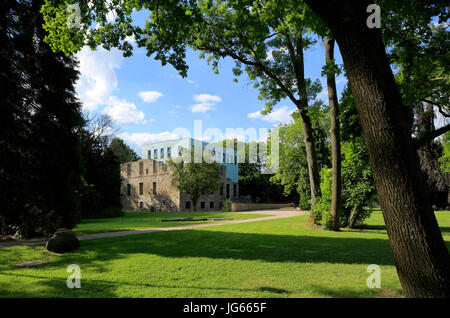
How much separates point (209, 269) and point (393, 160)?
5002 millimetres

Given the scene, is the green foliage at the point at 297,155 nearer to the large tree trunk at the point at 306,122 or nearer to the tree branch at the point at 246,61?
the large tree trunk at the point at 306,122

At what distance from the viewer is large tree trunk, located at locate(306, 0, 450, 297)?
2693 mm

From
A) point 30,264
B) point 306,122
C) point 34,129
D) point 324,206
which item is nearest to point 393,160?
point 30,264

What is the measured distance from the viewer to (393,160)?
9.07ft

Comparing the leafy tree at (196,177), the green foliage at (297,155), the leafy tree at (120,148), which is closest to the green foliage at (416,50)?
the green foliage at (297,155)

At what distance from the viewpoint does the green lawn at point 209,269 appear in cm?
499

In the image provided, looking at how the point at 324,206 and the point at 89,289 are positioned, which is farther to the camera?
the point at 324,206

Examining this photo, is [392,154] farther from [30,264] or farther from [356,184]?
[356,184]

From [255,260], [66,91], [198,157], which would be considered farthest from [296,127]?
[255,260]

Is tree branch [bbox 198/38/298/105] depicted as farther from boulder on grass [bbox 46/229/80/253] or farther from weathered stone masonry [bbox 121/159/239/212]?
weathered stone masonry [bbox 121/159/239/212]

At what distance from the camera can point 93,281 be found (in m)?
5.74

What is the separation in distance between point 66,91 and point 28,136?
3.24 meters

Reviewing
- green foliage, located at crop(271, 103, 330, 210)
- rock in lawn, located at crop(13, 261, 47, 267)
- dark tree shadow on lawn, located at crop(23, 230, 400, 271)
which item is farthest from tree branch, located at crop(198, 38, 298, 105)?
green foliage, located at crop(271, 103, 330, 210)
